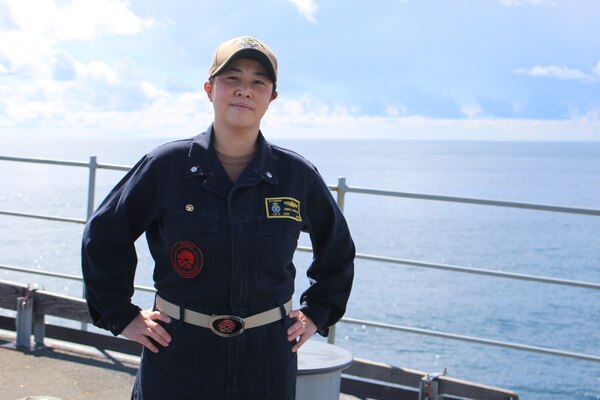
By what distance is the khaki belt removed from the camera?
231 centimetres

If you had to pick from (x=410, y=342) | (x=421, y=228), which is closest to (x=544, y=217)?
(x=421, y=228)

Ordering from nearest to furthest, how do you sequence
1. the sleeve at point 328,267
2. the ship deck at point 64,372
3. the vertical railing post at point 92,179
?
the sleeve at point 328,267, the ship deck at point 64,372, the vertical railing post at point 92,179

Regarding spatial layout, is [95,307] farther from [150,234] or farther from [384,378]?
[384,378]

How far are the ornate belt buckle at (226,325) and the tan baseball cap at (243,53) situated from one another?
25.5 inches

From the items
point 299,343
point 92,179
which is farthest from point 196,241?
point 92,179

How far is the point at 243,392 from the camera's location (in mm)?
2373

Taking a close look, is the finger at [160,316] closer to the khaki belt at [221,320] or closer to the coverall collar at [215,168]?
the khaki belt at [221,320]

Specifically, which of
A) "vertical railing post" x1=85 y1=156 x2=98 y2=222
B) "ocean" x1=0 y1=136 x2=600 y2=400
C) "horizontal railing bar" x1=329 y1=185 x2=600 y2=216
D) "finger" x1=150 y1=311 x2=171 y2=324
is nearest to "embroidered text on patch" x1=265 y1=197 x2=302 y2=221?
"finger" x1=150 y1=311 x2=171 y2=324

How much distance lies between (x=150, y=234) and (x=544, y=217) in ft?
225

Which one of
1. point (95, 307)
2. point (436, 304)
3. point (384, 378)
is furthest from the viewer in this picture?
point (436, 304)

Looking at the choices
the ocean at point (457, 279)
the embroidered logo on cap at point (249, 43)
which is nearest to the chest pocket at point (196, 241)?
the embroidered logo on cap at point (249, 43)

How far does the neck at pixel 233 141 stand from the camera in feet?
7.94

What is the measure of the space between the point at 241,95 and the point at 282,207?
1.03 feet

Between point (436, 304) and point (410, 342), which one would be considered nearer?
point (410, 342)
